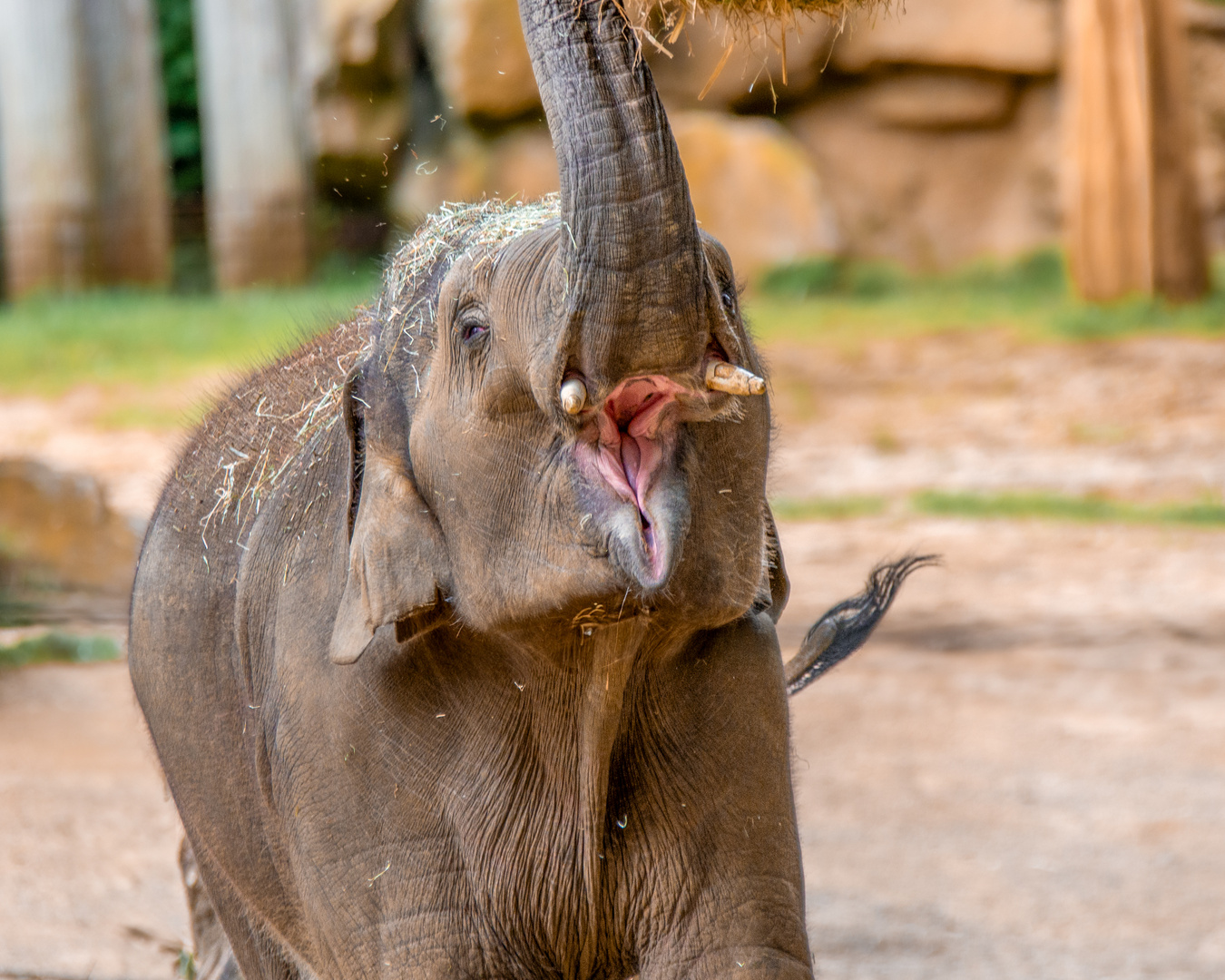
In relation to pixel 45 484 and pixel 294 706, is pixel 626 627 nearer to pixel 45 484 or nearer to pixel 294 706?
pixel 294 706

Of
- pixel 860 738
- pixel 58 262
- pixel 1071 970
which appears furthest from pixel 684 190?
pixel 58 262

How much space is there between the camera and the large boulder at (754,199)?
13.9 m

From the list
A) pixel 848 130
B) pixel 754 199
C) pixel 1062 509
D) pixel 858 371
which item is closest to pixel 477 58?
pixel 754 199

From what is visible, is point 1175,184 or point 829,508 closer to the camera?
point 829,508

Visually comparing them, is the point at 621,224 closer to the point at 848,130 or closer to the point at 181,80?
the point at 848,130

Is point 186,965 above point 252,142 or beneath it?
beneath

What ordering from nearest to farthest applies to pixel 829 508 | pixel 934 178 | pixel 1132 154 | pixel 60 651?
pixel 60 651 → pixel 829 508 → pixel 1132 154 → pixel 934 178

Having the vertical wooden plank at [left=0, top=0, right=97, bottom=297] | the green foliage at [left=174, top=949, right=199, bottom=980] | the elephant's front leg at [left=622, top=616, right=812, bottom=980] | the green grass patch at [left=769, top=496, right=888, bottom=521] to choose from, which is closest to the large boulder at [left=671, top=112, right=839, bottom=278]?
the vertical wooden plank at [left=0, top=0, right=97, bottom=297]

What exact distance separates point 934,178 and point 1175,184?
3.66 meters

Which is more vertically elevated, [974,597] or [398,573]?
[398,573]

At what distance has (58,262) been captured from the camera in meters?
13.9

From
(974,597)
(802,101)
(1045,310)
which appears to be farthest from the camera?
(802,101)

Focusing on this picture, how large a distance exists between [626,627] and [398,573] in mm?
291

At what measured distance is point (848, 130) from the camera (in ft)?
51.3
